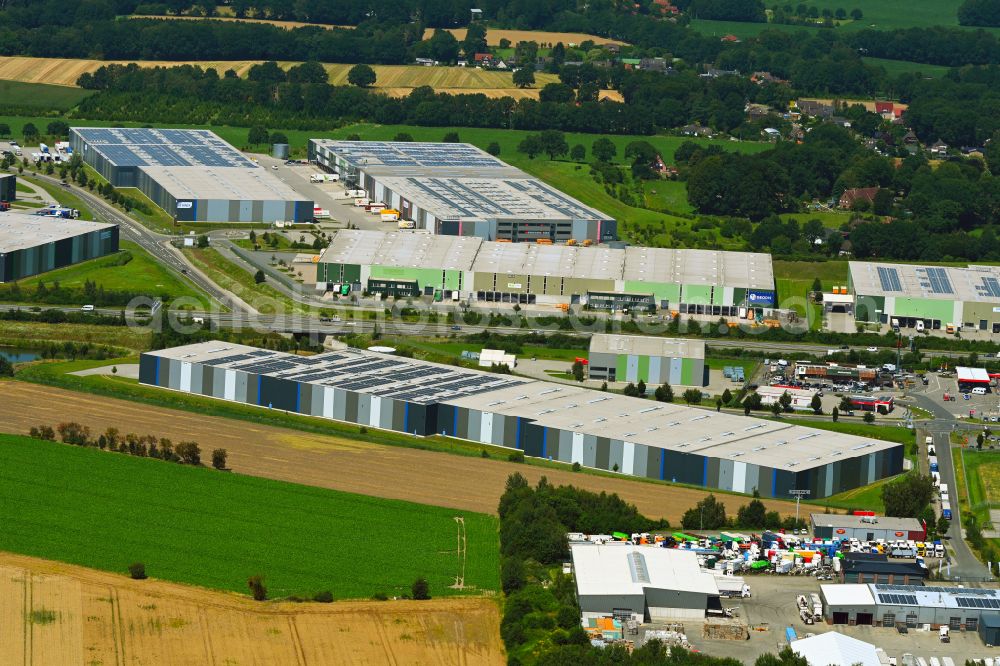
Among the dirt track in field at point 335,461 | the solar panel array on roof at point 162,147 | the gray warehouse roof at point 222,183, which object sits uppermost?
the solar panel array on roof at point 162,147

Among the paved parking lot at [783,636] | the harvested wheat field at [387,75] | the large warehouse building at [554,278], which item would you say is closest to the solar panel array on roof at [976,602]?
the paved parking lot at [783,636]

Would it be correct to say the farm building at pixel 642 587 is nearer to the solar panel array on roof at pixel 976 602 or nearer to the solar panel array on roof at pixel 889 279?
the solar panel array on roof at pixel 976 602

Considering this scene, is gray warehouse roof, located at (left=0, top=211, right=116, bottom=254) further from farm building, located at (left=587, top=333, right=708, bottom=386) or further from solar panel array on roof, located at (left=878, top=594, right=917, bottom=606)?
solar panel array on roof, located at (left=878, top=594, right=917, bottom=606)

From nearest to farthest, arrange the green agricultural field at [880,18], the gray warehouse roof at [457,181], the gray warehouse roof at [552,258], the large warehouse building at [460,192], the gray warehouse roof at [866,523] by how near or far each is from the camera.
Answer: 1. the gray warehouse roof at [866,523]
2. the gray warehouse roof at [552,258]
3. the large warehouse building at [460,192]
4. the gray warehouse roof at [457,181]
5. the green agricultural field at [880,18]

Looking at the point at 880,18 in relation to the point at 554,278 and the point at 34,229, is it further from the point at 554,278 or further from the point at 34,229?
the point at 34,229

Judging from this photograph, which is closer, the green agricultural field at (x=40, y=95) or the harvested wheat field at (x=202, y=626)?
the harvested wheat field at (x=202, y=626)

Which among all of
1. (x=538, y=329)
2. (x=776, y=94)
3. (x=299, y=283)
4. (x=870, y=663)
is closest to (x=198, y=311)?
(x=299, y=283)
